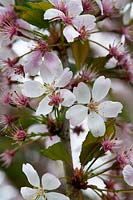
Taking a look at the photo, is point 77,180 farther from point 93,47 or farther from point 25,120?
point 93,47

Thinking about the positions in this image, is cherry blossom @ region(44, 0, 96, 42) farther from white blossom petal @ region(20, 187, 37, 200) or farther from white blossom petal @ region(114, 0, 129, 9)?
white blossom petal @ region(20, 187, 37, 200)

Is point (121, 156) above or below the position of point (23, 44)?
below

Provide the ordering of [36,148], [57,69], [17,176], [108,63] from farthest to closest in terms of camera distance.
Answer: [36,148]
[17,176]
[108,63]
[57,69]

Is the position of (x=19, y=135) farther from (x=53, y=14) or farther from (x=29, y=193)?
(x=53, y=14)

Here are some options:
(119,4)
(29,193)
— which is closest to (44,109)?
(29,193)

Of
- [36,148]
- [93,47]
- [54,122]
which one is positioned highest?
[54,122]

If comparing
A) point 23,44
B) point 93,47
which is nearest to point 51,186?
point 23,44
